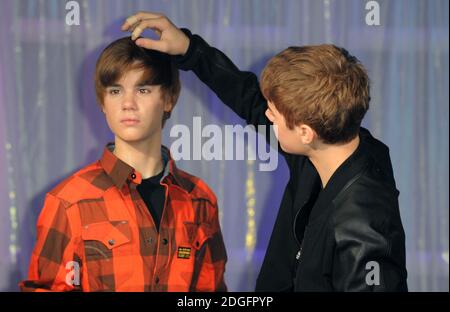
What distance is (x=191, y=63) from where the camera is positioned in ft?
7.26

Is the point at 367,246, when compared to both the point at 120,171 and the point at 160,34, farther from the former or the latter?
the point at 160,34

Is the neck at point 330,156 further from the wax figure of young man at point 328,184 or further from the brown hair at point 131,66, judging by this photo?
the brown hair at point 131,66

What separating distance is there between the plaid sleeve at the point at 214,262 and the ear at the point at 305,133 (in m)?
0.47

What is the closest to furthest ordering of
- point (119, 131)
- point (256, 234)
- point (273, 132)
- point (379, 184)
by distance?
1. point (379, 184)
2. point (119, 131)
3. point (273, 132)
4. point (256, 234)

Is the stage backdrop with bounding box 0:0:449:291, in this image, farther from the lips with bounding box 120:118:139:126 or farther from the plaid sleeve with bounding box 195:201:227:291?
the lips with bounding box 120:118:139:126

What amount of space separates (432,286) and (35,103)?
5.10ft

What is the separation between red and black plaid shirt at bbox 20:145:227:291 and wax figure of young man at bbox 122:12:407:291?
0.84 feet

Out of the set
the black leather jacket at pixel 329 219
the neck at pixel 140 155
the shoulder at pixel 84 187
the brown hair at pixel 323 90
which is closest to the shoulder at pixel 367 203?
the black leather jacket at pixel 329 219

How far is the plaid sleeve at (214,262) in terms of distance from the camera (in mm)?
2240

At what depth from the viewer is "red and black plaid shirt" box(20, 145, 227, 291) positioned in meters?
2.07

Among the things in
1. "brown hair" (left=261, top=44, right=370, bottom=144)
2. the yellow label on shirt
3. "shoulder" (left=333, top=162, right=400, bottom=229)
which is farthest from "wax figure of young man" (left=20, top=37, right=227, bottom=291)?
"shoulder" (left=333, top=162, right=400, bottom=229)

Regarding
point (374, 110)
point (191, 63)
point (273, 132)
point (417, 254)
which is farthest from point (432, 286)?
point (191, 63)

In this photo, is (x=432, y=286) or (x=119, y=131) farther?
(x=432, y=286)

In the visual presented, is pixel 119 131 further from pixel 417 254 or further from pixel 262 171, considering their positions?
pixel 417 254
